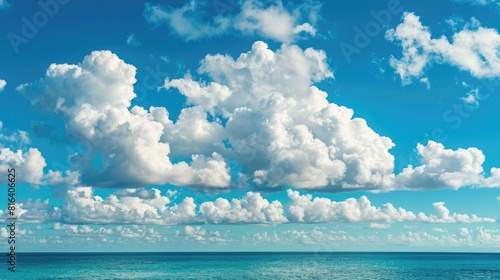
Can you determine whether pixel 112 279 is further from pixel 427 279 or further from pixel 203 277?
pixel 427 279

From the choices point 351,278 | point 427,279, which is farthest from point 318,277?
point 427,279

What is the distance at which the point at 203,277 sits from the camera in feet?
449

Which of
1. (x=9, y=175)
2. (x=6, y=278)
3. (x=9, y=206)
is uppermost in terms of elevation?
(x=9, y=175)

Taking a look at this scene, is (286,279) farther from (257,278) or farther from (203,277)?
(203,277)

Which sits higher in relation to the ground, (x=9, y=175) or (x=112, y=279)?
(x=9, y=175)

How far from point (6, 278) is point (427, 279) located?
119 meters

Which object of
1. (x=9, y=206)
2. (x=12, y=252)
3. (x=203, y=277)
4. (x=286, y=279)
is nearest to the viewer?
(x=9, y=206)

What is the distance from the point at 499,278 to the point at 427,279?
23475mm

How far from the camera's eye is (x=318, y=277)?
5246 inches

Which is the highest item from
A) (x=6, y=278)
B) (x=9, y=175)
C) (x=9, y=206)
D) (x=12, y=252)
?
(x=9, y=175)

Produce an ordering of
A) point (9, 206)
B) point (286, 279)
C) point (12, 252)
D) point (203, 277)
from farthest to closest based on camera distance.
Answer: point (203, 277) → point (286, 279) → point (12, 252) → point (9, 206)

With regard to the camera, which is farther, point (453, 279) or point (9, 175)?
point (453, 279)

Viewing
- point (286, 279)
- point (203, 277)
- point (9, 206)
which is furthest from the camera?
point (203, 277)

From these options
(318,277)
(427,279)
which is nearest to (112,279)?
(318,277)
